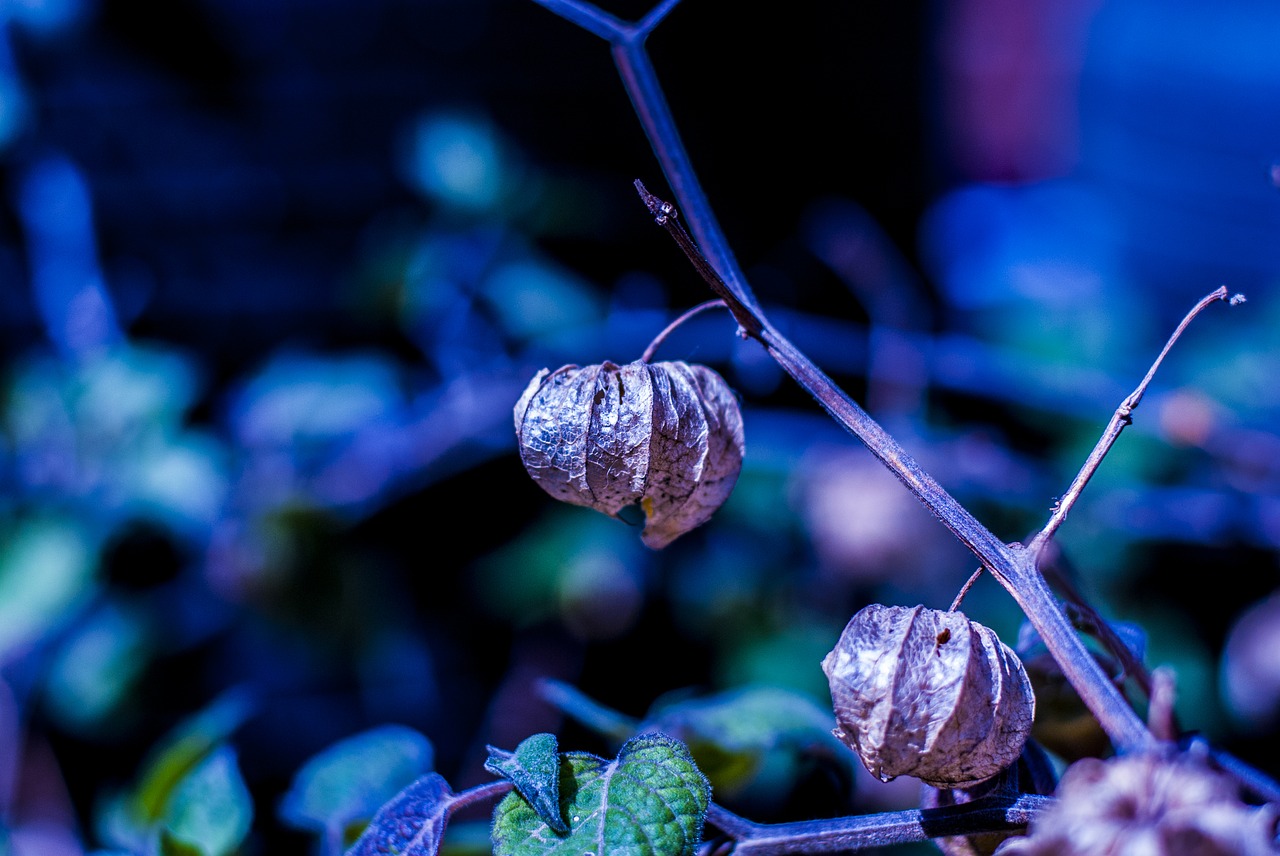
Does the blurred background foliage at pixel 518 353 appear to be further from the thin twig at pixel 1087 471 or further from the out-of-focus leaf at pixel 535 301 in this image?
the thin twig at pixel 1087 471

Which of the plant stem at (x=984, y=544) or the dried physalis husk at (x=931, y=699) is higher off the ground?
the plant stem at (x=984, y=544)

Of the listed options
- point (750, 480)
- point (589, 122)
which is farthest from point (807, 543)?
point (589, 122)

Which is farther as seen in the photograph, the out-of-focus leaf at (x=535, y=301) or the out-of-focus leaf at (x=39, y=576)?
the out-of-focus leaf at (x=535, y=301)

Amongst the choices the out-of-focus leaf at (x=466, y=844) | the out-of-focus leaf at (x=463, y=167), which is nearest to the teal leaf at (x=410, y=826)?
the out-of-focus leaf at (x=466, y=844)

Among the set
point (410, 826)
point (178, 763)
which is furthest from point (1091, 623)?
point (178, 763)

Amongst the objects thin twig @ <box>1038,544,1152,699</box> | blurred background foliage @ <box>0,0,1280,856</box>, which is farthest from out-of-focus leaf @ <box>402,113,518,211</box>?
thin twig @ <box>1038,544,1152,699</box>

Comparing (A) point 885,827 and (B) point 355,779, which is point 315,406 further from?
(A) point 885,827
